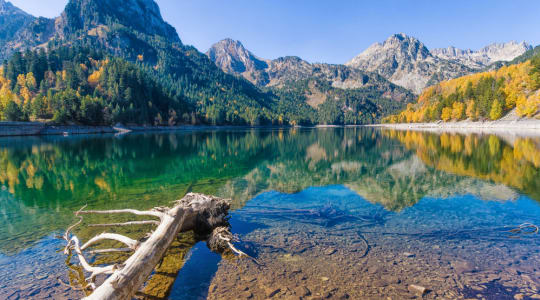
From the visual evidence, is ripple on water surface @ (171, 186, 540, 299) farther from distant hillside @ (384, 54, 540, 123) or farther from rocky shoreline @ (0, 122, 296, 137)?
distant hillside @ (384, 54, 540, 123)

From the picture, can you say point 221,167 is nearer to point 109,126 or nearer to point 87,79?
point 109,126

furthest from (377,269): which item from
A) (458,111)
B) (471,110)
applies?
(458,111)

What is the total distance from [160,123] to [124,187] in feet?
434

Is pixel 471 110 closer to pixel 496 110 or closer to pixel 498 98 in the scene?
pixel 498 98

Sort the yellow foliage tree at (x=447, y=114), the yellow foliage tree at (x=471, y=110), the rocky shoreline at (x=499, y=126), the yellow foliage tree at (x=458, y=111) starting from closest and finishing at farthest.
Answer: the rocky shoreline at (x=499, y=126) < the yellow foliage tree at (x=471, y=110) < the yellow foliage tree at (x=458, y=111) < the yellow foliage tree at (x=447, y=114)

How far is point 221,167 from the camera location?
28.1 metres

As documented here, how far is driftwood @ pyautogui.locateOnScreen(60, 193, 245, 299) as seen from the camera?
531cm

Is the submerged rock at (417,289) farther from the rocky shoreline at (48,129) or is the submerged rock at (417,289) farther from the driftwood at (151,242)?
the rocky shoreline at (48,129)

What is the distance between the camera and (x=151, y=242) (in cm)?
680

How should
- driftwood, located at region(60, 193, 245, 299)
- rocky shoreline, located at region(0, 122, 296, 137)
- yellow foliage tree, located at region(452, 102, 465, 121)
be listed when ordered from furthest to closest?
1. yellow foliage tree, located at region(452, 102, 465, 121)
2. rocky shoreline, located at region(0, 122, 296, 137)
3. driftwood, located at region(60, 193, 245, 299)

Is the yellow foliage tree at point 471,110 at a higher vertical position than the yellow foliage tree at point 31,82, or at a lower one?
lower

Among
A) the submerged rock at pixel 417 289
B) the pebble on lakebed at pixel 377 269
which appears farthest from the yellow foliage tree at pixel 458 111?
the submerged rock at pixel 417 289

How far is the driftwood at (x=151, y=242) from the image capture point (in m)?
5.31

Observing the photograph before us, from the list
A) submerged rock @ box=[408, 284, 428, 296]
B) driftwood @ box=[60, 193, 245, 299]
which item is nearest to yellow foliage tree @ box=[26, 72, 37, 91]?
driftwood @ box=[60, 193, 245, 299]
